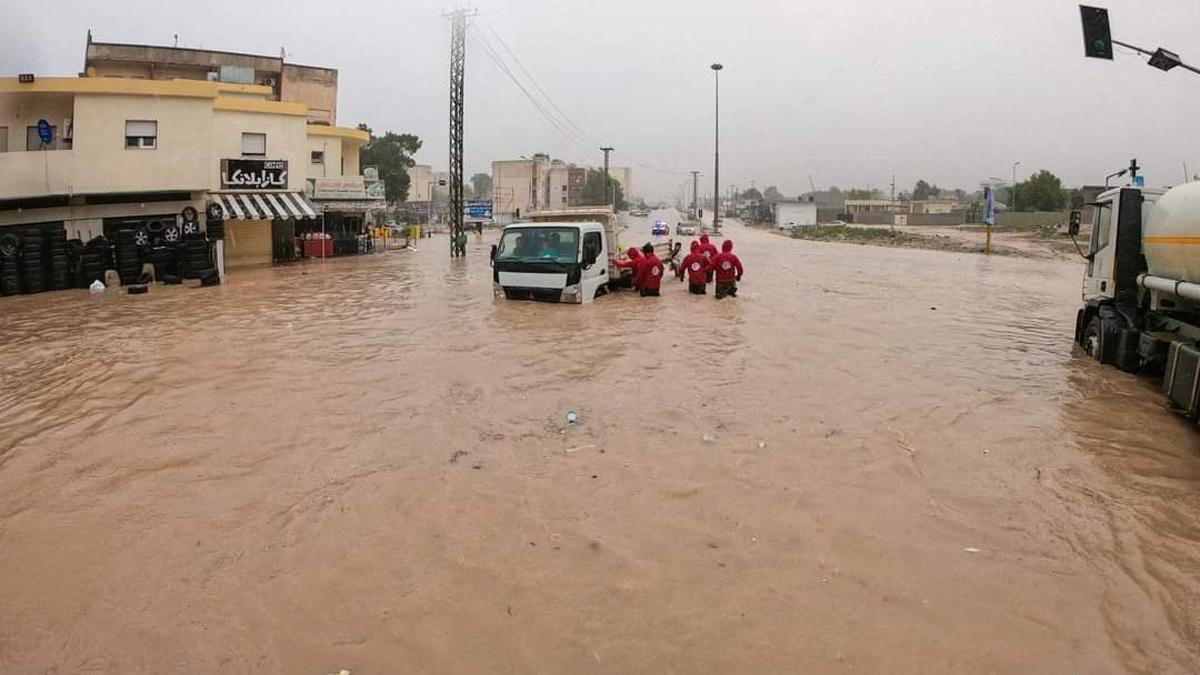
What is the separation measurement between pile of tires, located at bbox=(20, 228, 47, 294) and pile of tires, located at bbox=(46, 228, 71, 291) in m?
0.17

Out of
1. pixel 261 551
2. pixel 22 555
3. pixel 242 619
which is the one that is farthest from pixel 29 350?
pixel 242 619

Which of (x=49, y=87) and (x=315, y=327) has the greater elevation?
(x=49, y=87)

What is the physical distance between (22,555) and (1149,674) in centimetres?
607

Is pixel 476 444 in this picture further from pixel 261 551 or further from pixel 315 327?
pixel 315 327

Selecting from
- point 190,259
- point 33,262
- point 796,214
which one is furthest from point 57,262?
point 796,214

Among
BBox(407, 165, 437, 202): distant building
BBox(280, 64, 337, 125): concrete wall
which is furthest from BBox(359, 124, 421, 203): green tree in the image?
BBox(407, 165, 437, 202): distant building

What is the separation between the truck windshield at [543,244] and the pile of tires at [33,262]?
40.9 ft

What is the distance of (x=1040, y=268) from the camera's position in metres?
30.4

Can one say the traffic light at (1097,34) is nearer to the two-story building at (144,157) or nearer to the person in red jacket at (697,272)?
the person in red jacket at (697,272)

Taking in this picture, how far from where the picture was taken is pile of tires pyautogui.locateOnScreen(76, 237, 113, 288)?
2019 cm

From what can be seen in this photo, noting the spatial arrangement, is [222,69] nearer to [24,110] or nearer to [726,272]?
[24,110]

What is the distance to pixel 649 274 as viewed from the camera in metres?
17.5

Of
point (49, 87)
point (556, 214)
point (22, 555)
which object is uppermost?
point (49, 87)

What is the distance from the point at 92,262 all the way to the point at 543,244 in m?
13.3
